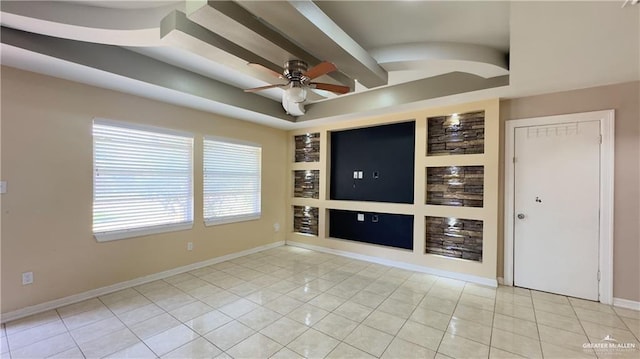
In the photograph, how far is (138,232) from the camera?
3.47m

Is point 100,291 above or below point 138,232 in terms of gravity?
below

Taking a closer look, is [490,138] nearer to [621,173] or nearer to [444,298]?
[621,173]

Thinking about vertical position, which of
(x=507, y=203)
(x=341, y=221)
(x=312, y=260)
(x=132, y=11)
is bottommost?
(x=312, y=260)

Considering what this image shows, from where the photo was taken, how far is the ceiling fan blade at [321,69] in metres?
2.05

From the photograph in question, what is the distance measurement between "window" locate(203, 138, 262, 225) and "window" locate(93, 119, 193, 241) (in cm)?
33

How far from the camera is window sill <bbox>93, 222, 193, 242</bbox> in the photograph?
3188mm

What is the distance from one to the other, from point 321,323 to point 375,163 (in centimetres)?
292

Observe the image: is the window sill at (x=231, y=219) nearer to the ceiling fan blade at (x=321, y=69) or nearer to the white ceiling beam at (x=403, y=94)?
the white ceiling beam at (x=403, y=94)

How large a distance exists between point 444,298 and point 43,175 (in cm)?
470

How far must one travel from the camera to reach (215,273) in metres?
3.91

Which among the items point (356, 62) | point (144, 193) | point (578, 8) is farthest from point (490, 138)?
point (144, 193)

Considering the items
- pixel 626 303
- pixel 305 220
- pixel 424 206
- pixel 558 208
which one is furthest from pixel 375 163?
pixel 626 303

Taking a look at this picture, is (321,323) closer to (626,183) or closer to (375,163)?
(375,163)

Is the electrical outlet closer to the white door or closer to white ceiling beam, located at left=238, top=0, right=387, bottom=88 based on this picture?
white ceiling beam, located at left=238, top=0, right=387, bottom=88
